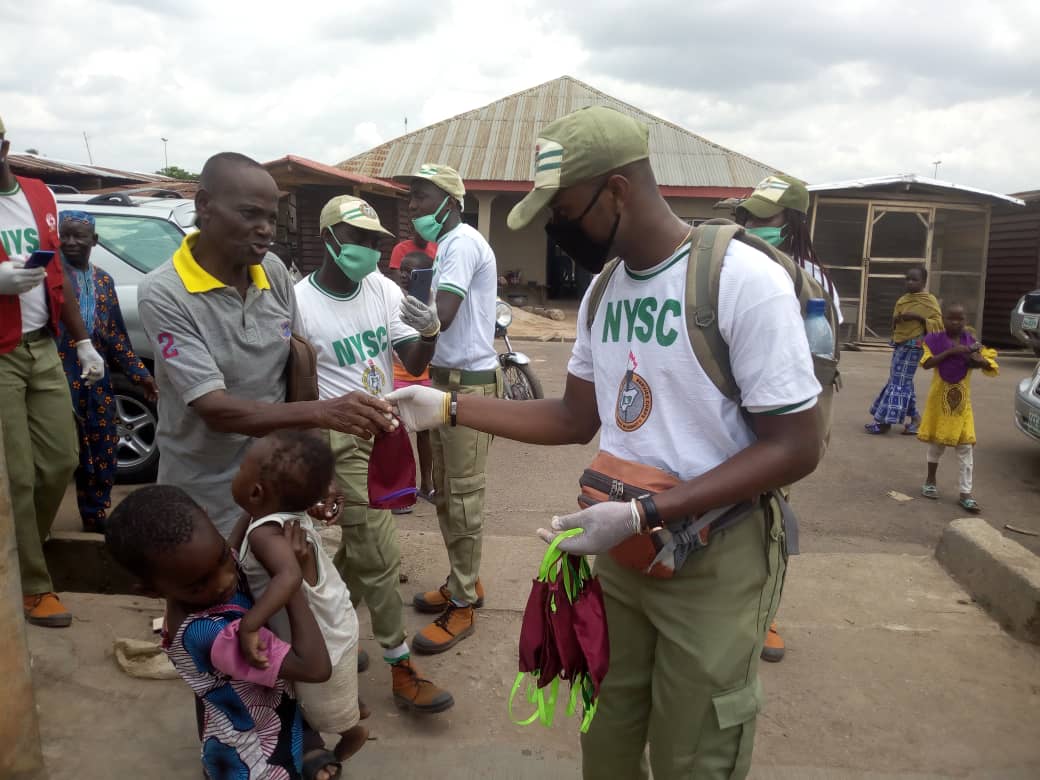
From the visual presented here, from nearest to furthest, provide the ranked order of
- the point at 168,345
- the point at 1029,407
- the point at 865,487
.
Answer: the point at 168,345 → the point at 865,487 → the point at 1029,407

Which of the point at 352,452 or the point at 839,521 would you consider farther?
the point at 839,521

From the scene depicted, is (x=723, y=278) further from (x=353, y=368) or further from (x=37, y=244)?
(x=37, y=244)

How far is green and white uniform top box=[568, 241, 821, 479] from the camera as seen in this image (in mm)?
1691

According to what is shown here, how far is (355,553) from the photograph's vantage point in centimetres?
304

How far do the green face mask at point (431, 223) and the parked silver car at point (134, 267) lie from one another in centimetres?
235

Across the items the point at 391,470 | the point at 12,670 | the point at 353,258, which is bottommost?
the point at 12,670

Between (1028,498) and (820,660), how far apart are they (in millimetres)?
3907

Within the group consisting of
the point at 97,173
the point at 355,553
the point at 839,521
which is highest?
the point at 97,173

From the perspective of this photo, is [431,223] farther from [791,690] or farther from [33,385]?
[791,690]

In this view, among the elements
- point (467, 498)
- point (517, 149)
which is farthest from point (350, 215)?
point (517, 149)

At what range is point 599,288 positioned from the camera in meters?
2.08

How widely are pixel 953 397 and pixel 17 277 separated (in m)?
5.92

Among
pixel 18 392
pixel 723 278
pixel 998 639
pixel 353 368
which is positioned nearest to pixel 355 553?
pixel 353 368

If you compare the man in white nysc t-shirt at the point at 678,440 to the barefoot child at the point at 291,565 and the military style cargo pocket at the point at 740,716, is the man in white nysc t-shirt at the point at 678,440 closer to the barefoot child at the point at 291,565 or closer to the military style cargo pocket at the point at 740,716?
the military style cargo pocket at the point at 740,716
